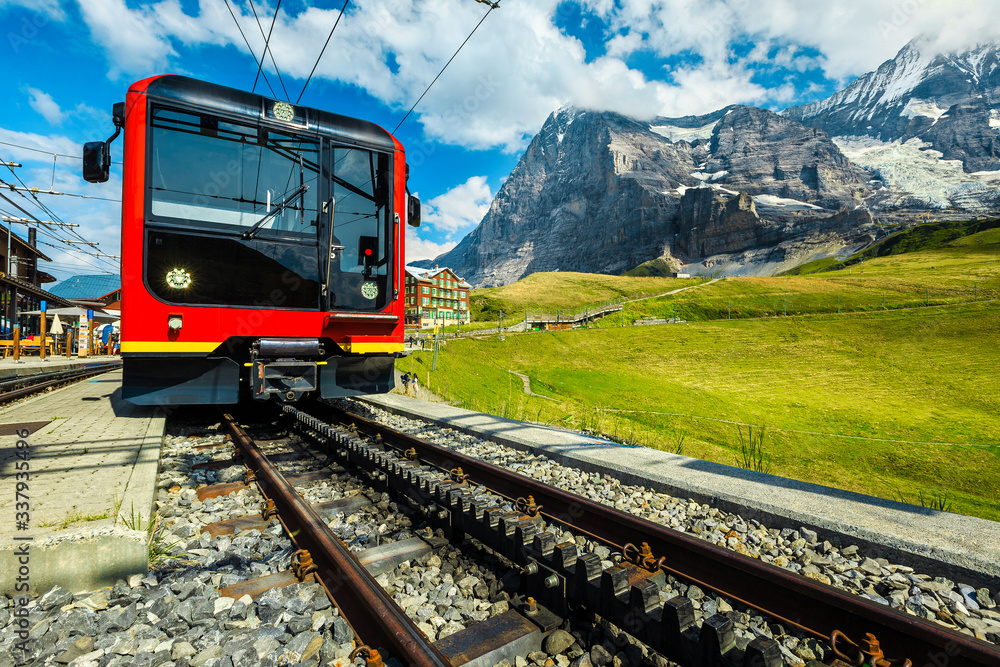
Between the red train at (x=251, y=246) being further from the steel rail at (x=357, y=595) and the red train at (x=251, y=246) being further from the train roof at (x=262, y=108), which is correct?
the steel rail at (x=357, y=595)

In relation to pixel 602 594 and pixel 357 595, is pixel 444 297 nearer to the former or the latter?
pixel 357 595

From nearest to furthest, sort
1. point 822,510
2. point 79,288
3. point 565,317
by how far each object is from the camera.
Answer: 1. point 822,510
2. point 565,317
3. point 79,288

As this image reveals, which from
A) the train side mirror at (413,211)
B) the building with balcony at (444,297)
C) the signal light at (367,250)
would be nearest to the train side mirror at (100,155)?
the signal light at (367,250)

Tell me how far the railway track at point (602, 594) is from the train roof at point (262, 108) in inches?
205

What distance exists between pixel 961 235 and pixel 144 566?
7168 inches

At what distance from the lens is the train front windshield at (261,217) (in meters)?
5.98

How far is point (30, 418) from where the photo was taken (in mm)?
7848

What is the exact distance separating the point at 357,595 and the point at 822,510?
3443 mm

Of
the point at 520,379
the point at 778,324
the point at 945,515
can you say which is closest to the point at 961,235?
the point at 778,324

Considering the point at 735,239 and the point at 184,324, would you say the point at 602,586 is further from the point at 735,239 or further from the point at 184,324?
the point at 735,239

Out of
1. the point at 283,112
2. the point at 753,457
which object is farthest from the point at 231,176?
the point at 753,457

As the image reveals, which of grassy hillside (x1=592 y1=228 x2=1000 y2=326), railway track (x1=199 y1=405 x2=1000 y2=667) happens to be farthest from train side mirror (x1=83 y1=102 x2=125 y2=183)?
grassy hillside (x1=592 y1=228 x2=1000 y2=326)

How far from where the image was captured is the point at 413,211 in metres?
7.69

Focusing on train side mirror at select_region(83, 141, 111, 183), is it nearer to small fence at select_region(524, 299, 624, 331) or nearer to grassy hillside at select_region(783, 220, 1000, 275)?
small fence at select_region(524, 299, 624, 331)
